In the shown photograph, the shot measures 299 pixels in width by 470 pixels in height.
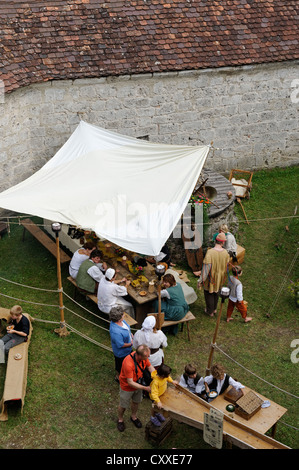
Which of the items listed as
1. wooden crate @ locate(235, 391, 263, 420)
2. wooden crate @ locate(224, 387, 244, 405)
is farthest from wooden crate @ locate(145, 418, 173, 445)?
wooden crate @ locate(235, 391, 263, 420)

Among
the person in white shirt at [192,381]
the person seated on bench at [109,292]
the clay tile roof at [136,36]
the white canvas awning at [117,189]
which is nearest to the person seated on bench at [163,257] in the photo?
the white canvas awning at [117,189]

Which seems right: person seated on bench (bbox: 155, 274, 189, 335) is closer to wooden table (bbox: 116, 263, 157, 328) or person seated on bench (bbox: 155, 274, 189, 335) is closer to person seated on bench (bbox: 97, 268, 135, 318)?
wooden table (bbox: 116, 263, 157, 328)

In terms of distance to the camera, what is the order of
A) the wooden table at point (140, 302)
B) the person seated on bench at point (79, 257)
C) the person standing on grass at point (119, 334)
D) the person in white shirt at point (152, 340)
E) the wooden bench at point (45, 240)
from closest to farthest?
the person standing on grass at point (119, 334), the person in white shirt at point (152, 340), the wooden table at point (140, 302), the person seated on bench at point (79, 257), the wooden bench at point (45, 240)

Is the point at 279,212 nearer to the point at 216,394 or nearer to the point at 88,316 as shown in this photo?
the point at 88,316

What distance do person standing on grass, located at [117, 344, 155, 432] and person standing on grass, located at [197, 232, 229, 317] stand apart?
2632mm

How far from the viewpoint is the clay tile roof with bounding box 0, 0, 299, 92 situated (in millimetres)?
11875

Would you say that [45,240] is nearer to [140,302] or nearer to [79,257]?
[79,257]

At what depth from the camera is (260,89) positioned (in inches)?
558

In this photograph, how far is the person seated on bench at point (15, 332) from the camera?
823 cm

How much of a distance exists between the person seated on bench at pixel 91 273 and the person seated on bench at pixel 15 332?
51.4 inches

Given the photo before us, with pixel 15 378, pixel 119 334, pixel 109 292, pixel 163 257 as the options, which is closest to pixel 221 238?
pixel 163 257

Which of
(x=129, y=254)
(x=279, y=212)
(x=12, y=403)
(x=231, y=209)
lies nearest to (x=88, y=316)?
(x=129, y=254)

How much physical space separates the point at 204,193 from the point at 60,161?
9.64 ft

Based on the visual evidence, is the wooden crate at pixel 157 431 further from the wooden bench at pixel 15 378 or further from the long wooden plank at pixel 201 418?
the wooden bench at pixel 15 378
